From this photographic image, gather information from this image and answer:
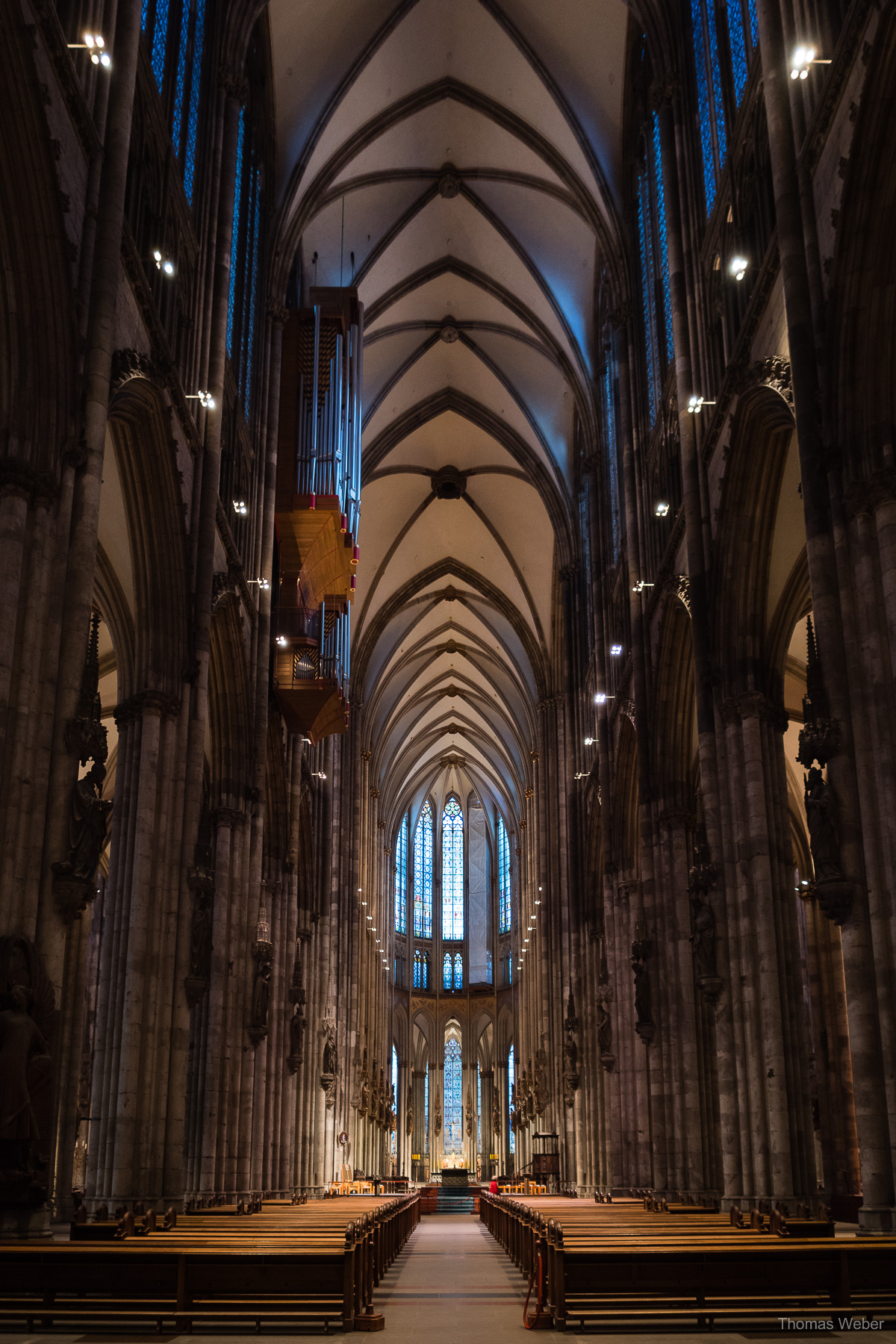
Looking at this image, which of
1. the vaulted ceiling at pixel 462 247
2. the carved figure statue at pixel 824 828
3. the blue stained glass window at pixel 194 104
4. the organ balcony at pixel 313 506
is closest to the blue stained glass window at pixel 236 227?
the blue stained glass window at pixel 194 104

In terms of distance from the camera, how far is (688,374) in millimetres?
18828


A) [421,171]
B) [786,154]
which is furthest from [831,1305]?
[421,171]

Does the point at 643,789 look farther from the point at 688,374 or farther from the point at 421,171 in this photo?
the point at 421,171

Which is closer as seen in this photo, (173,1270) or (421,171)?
(173,1270)

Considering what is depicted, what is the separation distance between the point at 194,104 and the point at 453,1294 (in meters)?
17.8

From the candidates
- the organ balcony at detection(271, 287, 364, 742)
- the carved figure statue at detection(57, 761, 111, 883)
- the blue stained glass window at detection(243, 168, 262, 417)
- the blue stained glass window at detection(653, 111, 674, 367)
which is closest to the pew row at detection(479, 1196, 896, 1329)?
the carved figure statue at detection(57, 761, 111, 883)

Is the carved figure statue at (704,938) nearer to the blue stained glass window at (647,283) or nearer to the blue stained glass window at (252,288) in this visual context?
the blue stained glass window at (647,283)

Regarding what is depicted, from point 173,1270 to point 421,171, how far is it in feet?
88.6

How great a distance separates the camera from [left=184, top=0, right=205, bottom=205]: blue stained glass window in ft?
64.1

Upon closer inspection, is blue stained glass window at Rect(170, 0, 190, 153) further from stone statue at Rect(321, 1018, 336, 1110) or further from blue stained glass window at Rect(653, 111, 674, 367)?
stone statue at Rect(321, 1018, 336, 1110)

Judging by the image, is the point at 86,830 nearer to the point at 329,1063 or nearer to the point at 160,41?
the point at 160,41

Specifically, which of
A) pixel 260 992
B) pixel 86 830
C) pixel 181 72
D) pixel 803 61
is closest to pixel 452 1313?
pixel 86 830

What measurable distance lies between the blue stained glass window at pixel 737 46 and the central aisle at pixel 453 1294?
49.8 ft

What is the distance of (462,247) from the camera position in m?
32.8
